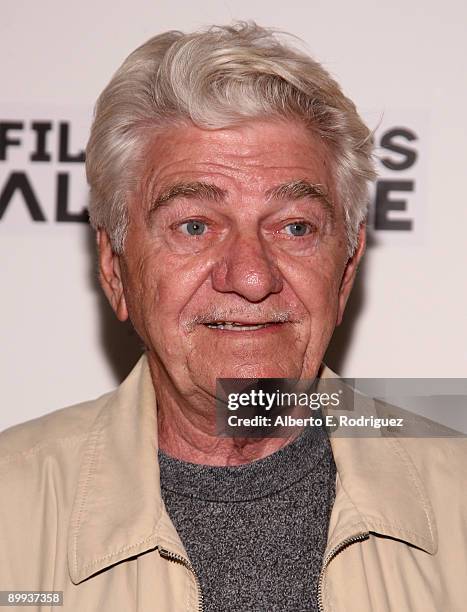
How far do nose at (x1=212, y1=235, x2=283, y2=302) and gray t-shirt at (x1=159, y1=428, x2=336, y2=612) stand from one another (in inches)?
12.8

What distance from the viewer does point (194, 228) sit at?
5.90 feet

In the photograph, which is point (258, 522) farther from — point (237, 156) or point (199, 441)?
point (237, 156)

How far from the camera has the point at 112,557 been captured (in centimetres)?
169

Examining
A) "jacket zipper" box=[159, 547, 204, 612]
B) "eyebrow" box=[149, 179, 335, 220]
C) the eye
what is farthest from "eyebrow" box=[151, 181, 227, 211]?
"jacket zipper" box=[159, 547, 204, 612]

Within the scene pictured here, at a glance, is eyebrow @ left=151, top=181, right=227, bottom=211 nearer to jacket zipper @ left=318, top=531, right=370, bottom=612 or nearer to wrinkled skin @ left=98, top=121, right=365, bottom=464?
wrinkled skin @ left=98, top=121, right=365, bottom=464

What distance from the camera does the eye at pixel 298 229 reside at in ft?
5.96

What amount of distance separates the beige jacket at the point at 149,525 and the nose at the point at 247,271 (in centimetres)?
32

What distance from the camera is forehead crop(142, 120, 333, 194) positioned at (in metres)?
1.78

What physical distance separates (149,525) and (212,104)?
71cm

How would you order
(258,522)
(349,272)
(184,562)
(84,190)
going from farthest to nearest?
(84,190)
(349,272)
(258,522)
(184,562)

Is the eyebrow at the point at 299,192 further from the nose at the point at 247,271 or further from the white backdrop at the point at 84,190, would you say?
the white backdrop at the point at 84,190

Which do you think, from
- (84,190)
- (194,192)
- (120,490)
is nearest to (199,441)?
(120,490)

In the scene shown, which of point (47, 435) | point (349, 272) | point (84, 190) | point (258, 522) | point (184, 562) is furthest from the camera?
point (84, 190)

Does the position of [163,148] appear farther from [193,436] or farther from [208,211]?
[193,436]
